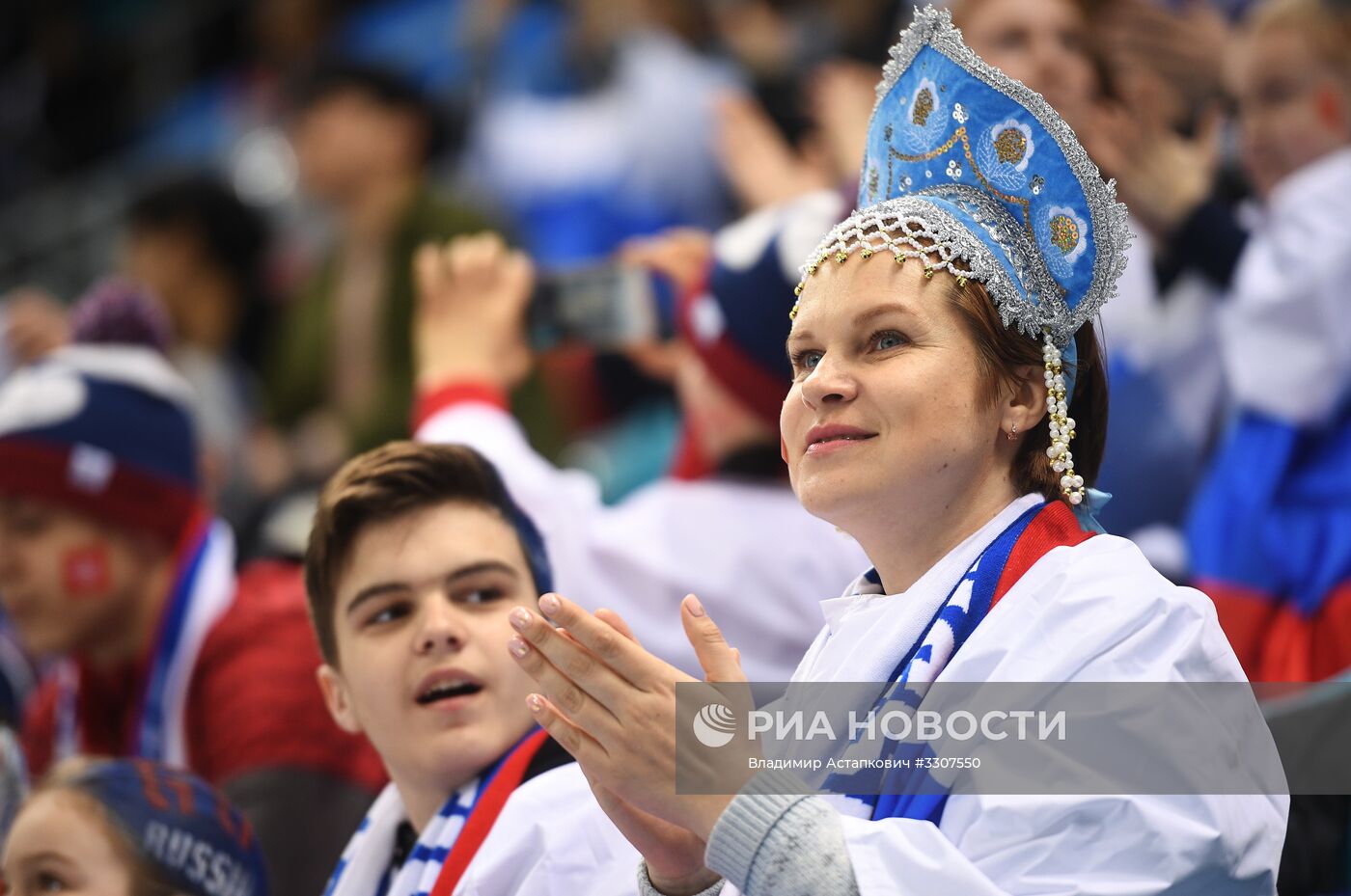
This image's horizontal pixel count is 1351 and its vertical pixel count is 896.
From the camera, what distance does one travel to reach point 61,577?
12.9 ft

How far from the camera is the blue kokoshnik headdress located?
6.98 ft

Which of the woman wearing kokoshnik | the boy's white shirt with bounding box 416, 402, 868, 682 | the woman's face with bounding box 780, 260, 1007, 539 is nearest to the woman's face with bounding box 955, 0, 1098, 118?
the boy's white shirt with bounding box 416, 402, 868, 682

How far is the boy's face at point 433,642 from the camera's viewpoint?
2574 millimetres

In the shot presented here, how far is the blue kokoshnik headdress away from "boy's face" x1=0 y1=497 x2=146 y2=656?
2379 mm

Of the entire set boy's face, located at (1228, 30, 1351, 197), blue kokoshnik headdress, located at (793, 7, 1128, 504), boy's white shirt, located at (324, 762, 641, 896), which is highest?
A: boy's face, located at (1228, 30, 1351, 197)

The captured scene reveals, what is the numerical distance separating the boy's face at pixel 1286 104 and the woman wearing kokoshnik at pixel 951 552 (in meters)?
2.00

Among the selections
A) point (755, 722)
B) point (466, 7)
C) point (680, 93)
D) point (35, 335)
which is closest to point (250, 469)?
point (35, 335)

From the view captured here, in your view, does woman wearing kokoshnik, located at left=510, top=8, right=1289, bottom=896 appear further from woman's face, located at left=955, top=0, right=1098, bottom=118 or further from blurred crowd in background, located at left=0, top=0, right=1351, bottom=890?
woman's face, located at left=955, top=0, right=1098, bottom=118

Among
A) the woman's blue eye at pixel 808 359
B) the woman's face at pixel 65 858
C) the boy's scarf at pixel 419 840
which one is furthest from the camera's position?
the woman's face at pixel 65 858

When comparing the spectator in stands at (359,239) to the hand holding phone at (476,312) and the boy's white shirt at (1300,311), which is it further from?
the boy's white shirt at (1300,311)

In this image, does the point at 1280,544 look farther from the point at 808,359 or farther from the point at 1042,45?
the point at 808,359

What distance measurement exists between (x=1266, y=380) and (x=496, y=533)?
6.34 feet

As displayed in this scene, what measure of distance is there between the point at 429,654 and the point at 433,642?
20mm

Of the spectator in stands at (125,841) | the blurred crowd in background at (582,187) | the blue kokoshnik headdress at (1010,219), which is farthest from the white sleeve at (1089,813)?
the blurred crowd in background at (582,187)
